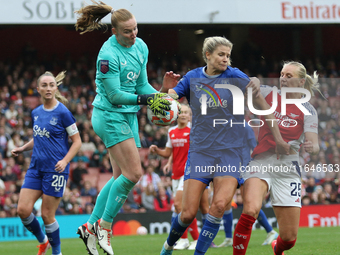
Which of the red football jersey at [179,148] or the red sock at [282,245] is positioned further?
the red football jersey at [179,148]

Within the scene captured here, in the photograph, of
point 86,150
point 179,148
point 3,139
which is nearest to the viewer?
point 179,148

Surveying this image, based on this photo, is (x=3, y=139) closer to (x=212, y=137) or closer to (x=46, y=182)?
(x=46, y=182)

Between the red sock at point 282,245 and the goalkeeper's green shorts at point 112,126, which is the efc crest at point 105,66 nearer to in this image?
the goalkeeper's green shorts at point 112,126

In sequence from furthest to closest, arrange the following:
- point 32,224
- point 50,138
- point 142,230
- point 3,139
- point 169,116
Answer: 1. point 3,139
2. point 142,230
3. point 32,224
4. point 50,138
5. point 169,116

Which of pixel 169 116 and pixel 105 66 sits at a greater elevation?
pixel 105 66

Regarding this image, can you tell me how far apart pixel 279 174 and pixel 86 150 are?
34.9 ft

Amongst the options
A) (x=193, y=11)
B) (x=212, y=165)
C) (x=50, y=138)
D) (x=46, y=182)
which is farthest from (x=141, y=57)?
(x=193, y=11)

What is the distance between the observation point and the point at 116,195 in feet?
17.3

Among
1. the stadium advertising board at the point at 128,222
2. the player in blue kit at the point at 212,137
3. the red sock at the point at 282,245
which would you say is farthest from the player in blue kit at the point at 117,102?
the stadium advertising board at the point at 128,222

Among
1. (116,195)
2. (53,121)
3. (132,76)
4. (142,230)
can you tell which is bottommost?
(142,230)

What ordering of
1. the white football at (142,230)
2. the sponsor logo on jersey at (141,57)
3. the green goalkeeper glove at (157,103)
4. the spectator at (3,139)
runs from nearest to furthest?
the green goalkeeper glove at (157,103) < the sponsor logo on jersey at (141,57) < the white football at (142,230) < the spectator at (3,139)

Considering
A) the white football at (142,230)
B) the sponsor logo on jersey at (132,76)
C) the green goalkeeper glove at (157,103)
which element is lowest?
the white football at (142,230)

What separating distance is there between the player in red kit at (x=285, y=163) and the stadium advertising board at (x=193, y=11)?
10.4 m

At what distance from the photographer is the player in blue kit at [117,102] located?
5051 mm
